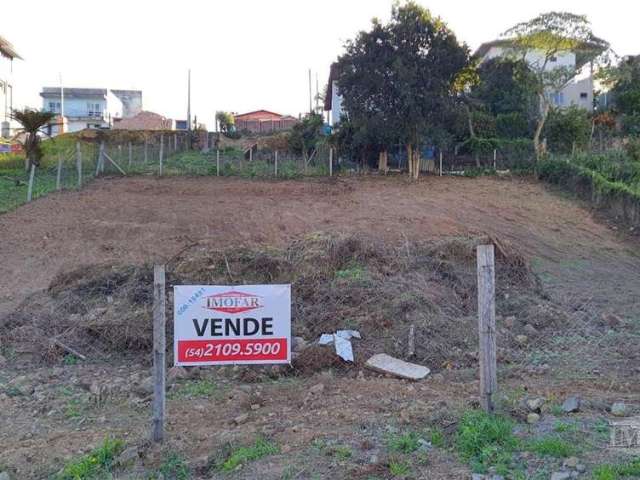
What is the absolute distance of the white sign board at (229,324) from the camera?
19.1 feet

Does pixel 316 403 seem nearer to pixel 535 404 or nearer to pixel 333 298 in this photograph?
pixel 535 404

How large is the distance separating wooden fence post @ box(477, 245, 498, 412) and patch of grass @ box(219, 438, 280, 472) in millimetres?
1633

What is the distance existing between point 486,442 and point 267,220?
14508 mm

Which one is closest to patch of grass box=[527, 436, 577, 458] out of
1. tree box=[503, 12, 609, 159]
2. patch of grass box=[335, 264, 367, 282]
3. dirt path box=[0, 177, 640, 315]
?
patch of grass box=[335, 264, 367, 282]

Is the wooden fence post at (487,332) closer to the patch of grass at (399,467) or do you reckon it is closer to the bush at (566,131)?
the patch of grass at (399,467)

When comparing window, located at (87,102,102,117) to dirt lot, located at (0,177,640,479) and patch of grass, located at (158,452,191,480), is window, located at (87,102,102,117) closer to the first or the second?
dirt lot, located at (0,177,640,479)

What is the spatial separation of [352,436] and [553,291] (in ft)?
23.8

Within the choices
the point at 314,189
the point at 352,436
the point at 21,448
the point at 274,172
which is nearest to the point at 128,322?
the point at 21,448

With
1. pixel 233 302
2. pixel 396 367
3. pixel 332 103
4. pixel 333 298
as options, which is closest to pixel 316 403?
pixel 233 302

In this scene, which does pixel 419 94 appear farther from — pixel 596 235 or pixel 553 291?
pixel 553 291

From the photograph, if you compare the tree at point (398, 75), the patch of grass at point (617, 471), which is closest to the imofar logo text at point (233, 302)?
the patch of grass at point (617, 471)

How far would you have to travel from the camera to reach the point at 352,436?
17.2 feet

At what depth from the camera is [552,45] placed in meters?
29.9

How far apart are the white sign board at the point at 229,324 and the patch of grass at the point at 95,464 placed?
847 millimetres
